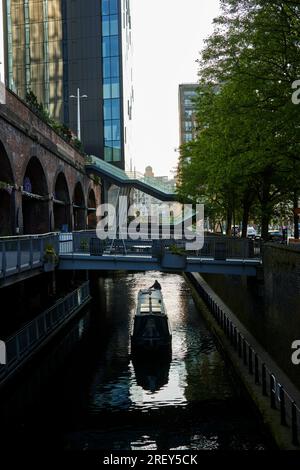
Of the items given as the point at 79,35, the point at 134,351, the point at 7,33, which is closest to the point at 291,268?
the point at 134,351

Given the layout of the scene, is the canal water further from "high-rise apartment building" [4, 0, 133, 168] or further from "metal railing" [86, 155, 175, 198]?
"high-rise apartment building" [4, 0, 133, 168]

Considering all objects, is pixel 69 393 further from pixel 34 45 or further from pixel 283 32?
pixel 34 45

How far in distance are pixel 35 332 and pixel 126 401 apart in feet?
23.2

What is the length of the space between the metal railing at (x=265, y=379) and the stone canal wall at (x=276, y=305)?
75 cm

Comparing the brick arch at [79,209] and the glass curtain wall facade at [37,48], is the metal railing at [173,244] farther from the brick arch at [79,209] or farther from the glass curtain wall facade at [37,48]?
the glass curtain wall facade at [37,48]

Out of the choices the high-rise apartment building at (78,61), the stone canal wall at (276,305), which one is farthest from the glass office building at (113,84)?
the stone canal wall at (276,305)

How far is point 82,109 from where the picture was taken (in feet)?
238

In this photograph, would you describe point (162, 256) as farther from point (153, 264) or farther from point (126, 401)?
point (126, 401)

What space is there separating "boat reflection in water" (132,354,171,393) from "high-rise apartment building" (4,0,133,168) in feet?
168

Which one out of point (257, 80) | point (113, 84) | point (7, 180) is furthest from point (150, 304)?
point (113, 84)

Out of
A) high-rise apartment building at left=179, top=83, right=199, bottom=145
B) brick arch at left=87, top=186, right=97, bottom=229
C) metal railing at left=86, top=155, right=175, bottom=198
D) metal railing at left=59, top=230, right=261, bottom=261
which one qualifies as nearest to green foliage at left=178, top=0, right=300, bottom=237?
metal railing at left=59, top=230, right=261, bottom=261

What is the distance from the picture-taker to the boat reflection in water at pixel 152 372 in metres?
20.4

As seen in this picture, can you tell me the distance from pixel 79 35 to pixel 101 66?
560 cm

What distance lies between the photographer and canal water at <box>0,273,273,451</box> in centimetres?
1506
